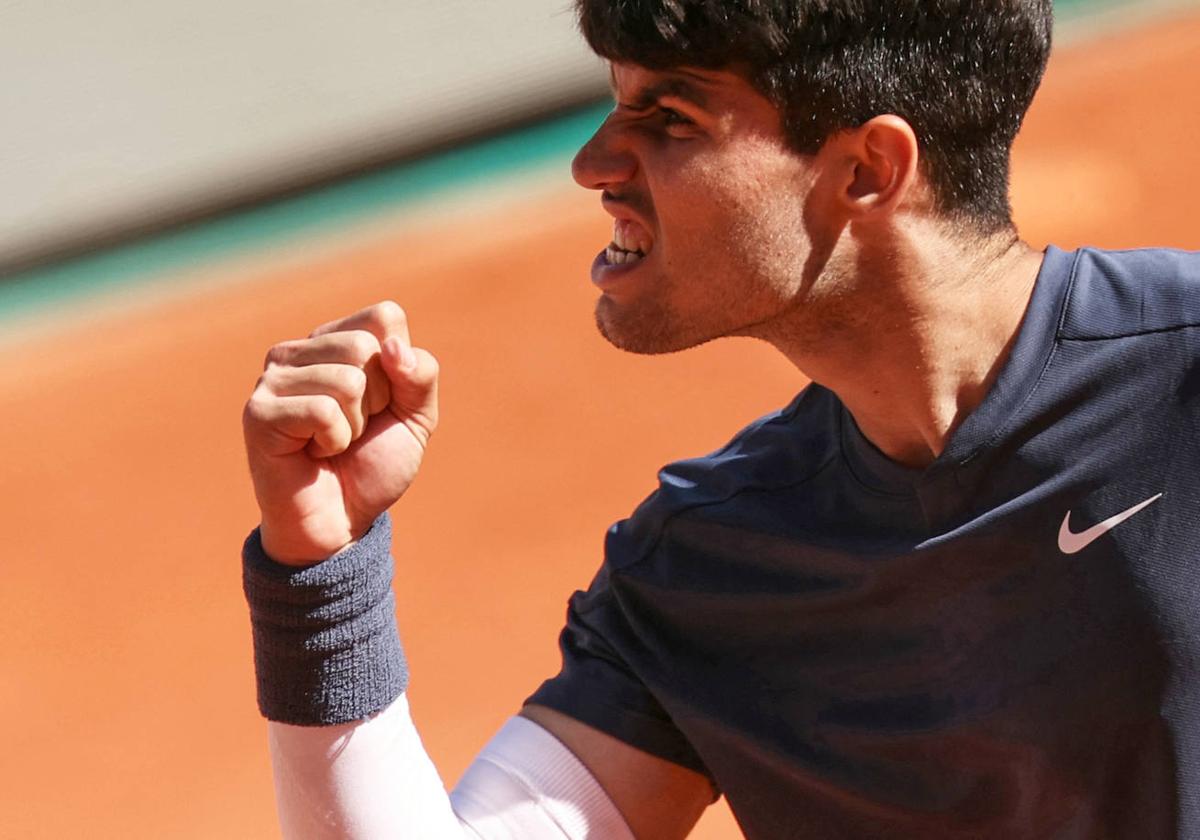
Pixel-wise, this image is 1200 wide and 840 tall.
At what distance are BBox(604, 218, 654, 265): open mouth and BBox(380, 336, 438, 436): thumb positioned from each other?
337 mm

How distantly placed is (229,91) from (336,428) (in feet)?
15.2

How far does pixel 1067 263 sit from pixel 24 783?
2788mm

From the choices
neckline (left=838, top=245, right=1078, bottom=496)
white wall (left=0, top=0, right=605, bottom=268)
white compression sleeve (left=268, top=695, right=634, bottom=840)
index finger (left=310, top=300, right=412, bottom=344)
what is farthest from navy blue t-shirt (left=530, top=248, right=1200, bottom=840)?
white wall (left=0, top=0, right=605, bottom=268)

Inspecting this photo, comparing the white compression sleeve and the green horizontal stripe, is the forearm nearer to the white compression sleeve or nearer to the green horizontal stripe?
the white compression sleeve

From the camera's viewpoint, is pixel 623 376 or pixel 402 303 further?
pixel 402 303

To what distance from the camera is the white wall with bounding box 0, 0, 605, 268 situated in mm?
5934

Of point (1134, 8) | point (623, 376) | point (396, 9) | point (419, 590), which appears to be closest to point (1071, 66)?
point (1134, 8)

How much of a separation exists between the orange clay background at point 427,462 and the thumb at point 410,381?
5.20ft

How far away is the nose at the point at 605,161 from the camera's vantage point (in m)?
1.96

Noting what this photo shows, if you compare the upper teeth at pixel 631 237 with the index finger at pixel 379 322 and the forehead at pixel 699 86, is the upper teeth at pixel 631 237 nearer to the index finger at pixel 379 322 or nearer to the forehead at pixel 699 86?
the forehead at pixel 699 86

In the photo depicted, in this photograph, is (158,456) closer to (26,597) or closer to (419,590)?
(26,597)

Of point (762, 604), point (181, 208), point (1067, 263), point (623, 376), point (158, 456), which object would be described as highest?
point (181, 208)

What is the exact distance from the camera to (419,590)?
3.92 m

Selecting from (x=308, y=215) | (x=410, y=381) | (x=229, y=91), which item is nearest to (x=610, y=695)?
(x=410, y=381)
